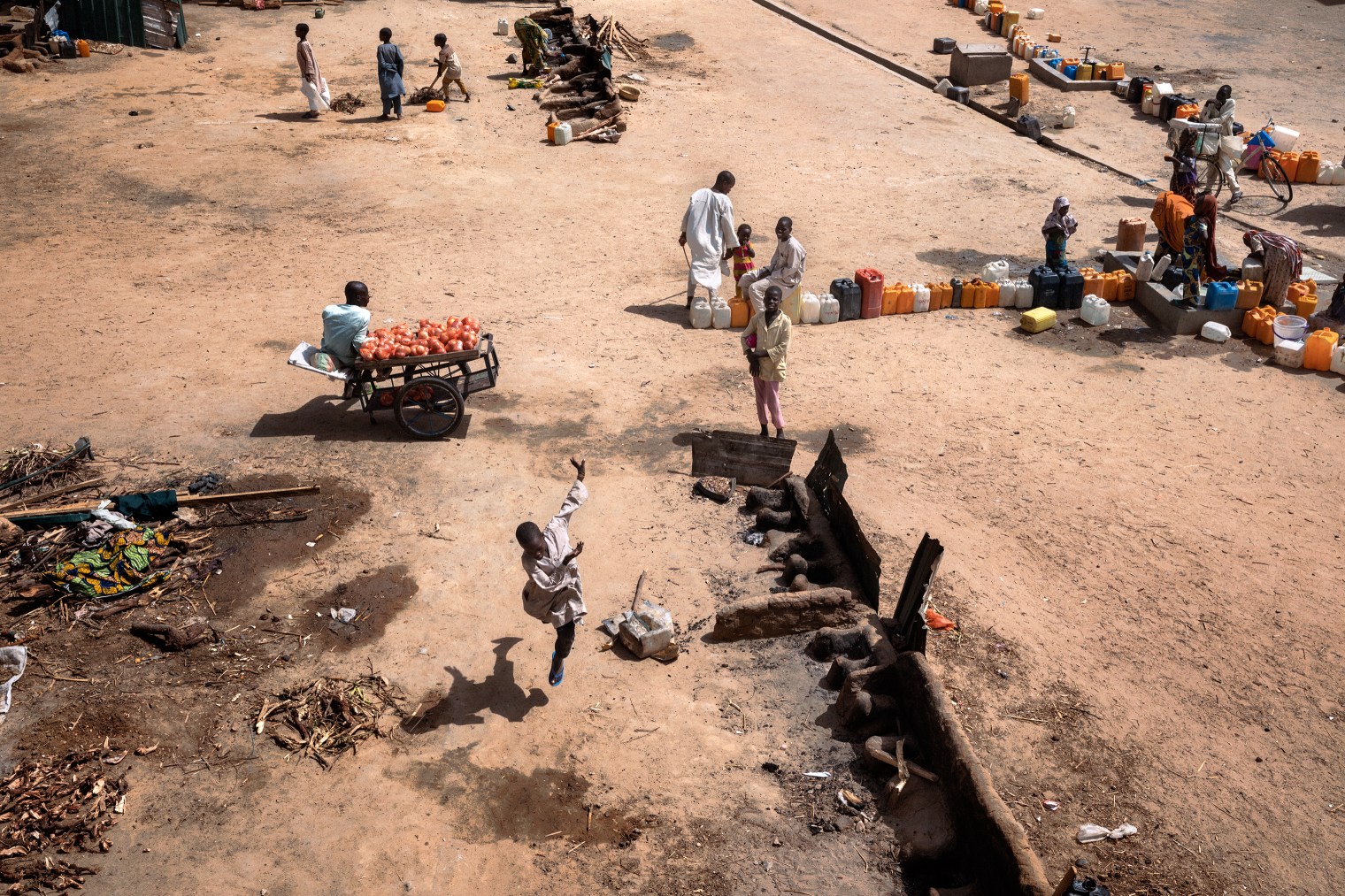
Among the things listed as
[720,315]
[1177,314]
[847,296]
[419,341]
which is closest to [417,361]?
[419,341]

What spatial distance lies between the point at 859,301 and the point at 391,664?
7.57m

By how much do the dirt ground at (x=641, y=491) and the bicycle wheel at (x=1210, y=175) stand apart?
3.09ft

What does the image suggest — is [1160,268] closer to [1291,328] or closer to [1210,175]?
[1291,328]

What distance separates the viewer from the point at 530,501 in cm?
911

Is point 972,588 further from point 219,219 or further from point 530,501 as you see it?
point 219,219

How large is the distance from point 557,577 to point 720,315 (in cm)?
618


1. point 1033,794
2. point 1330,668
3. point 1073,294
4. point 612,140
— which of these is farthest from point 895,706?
Answer: point 612,140

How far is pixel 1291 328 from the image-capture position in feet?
39.8

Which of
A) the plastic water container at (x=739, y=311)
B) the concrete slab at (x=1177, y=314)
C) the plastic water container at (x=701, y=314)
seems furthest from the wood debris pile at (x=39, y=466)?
the concrete slab at (x=1177, y=314)

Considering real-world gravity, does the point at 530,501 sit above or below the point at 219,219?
below

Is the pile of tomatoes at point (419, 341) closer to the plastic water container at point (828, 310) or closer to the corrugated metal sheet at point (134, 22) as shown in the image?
the plastic water container at point (828, 310)

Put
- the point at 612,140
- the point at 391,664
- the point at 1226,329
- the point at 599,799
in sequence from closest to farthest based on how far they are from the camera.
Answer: the point at 599,799 < the point at 391,664 < the point at 1226,329 < the point at 612,140

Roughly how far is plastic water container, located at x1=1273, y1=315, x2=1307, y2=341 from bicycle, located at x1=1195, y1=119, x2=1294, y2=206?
4.21 m

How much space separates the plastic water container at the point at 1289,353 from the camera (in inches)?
465
